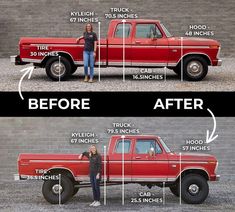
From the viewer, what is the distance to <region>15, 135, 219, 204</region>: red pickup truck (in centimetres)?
1538

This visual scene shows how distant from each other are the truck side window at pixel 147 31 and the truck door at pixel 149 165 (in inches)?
120

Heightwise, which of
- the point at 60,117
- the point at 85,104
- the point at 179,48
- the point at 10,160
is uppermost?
the point at 179,48

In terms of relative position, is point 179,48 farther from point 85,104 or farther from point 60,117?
point 60,117

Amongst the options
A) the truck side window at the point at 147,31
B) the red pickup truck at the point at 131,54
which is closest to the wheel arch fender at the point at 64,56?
the red pickup truck at the point at 131,54

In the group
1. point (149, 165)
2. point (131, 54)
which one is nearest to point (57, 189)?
point (149, 165)

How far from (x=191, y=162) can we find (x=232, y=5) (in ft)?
32.5

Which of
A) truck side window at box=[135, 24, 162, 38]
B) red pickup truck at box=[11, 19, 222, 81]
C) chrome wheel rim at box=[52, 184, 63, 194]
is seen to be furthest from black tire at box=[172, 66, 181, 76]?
chrome wheel rim at box=[52, 184, 63, 194]

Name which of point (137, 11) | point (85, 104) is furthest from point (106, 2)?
point (85, 104)

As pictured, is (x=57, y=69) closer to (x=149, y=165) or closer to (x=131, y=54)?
(x=131, y=54)

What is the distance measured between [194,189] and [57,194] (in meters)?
3.19

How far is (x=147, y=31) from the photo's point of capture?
55.7 ft

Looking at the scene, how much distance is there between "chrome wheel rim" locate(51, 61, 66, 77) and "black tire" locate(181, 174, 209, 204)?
3.99m

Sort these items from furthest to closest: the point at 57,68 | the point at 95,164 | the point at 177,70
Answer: the point at 177,70, the point at 57,68, the point at 95,164

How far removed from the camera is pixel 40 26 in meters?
23.7
